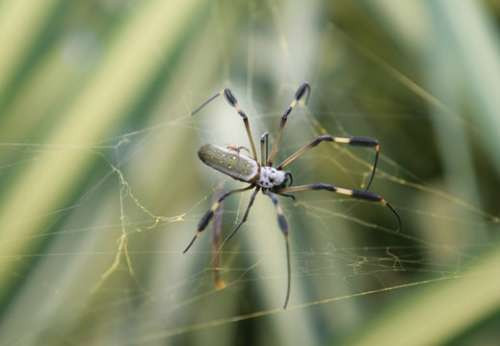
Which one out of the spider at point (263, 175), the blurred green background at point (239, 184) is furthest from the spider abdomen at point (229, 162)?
the blurred green background at point (239, 184)

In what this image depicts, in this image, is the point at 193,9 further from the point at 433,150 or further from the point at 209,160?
the point at 433,150

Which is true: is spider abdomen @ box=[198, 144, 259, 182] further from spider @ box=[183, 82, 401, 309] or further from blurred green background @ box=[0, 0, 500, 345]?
blurred green background @ box=[0, 0, 500, 345]

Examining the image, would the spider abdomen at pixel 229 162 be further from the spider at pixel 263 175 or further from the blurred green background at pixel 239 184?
the blurred green background at pixel 239 184

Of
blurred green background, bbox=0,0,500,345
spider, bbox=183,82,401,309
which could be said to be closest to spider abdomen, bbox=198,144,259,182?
spider, bbox=183,82,401,309

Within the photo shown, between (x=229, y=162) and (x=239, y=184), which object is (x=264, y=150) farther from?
(x=229, y=162)

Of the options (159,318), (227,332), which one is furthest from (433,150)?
(159,318)

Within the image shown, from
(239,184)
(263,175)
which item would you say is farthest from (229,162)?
(239,184)

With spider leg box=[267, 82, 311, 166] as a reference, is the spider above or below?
below
